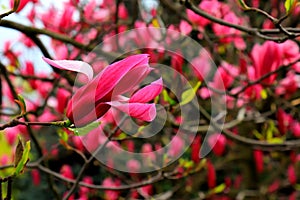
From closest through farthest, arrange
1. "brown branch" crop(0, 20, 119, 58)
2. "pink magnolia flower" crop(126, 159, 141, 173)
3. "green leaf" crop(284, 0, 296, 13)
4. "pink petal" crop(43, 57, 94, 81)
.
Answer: "pink petal" crop(43, 57, 94, 81) < "green leaf" crop(284, 0, 296, 13) < "brown branch" crop(0, 20, 119, 58) < "pink magnolia flower" crop(126, 159, 141, 173)

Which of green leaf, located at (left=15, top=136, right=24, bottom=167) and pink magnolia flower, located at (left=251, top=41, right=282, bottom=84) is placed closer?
green leaf, located at (left=15, top=136, right=24, bottom=167)

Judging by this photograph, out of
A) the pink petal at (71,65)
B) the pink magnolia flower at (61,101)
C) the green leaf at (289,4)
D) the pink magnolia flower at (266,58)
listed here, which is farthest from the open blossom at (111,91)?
the pink magnolia flower at (61,101)

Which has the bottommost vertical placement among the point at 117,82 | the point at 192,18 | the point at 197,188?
the point at 197,188

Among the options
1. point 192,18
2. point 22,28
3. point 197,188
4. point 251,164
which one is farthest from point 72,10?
point 251,164

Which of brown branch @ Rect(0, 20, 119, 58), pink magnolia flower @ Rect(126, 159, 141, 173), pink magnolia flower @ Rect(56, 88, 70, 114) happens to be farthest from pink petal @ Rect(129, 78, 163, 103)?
pink magnolia flower @ Rect(126, 159, 141, 173)

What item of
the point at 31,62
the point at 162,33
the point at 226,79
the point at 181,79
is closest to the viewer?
the point at 181,79

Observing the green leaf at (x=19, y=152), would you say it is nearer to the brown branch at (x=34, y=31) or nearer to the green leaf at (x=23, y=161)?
the green leaf at (x=23, y=161)

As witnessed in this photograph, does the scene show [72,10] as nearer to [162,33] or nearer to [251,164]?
[162,33]

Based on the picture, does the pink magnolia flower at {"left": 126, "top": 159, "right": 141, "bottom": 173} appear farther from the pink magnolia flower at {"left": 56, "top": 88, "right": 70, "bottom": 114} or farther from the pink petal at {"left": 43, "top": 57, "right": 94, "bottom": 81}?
the pink petal at {"left": 43, "top": 57, "right": 94, "bottom": 81}
